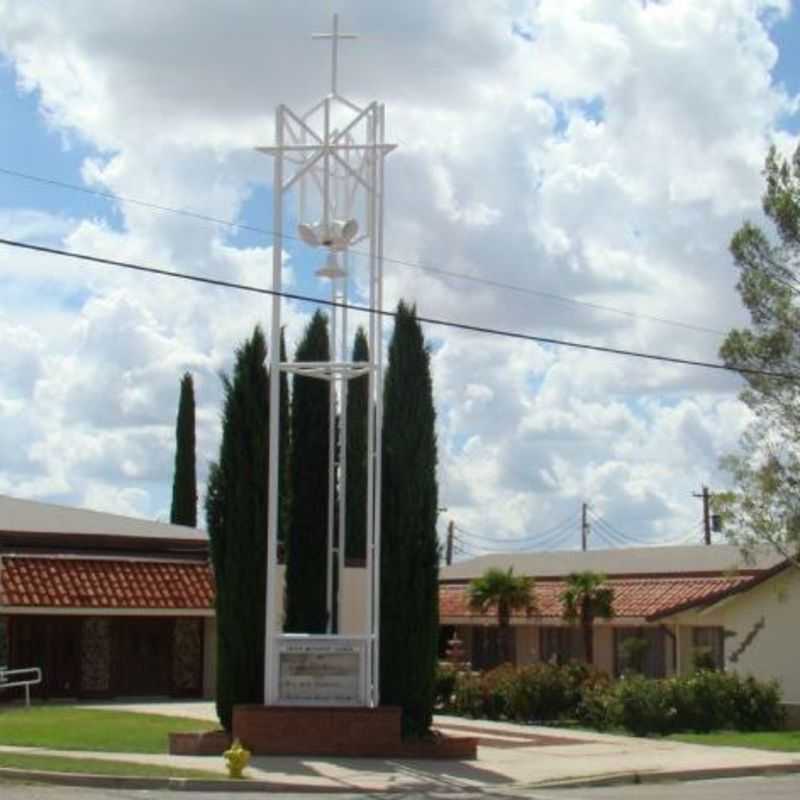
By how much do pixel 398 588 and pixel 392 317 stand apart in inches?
162

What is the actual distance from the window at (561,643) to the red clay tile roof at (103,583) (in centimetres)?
1126

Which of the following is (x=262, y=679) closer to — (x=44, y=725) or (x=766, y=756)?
(x=44, y=725)

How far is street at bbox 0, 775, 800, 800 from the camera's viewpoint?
1875cm

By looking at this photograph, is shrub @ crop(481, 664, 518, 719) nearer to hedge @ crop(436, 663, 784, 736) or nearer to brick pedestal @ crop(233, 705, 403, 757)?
hedge @ crop(436, 663, 784, 736)

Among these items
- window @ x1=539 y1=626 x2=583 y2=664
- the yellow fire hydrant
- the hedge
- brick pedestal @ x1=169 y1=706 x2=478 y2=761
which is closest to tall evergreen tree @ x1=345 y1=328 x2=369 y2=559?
brick pedestal @ x1=169 y1=706 x2=478 y2=761

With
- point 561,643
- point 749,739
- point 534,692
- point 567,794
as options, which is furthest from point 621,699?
point 561,643

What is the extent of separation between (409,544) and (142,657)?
1597 centimetres

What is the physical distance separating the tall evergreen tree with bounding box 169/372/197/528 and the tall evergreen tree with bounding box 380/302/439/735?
95.9 ft

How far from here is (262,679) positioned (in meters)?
24.9

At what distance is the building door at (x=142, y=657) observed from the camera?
38.8 metres

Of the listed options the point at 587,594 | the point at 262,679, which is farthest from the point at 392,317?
the point at 587,594

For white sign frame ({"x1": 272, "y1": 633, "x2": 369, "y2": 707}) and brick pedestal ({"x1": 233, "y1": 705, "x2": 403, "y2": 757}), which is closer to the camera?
brick pedestal ({"x1": 233, "y1": 705, "x2": 403, "y2": 757})

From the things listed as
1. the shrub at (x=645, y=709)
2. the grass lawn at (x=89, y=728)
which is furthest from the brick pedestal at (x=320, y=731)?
the shrub at (x=645, y=709)

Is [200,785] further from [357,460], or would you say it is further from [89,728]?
[357,460]
